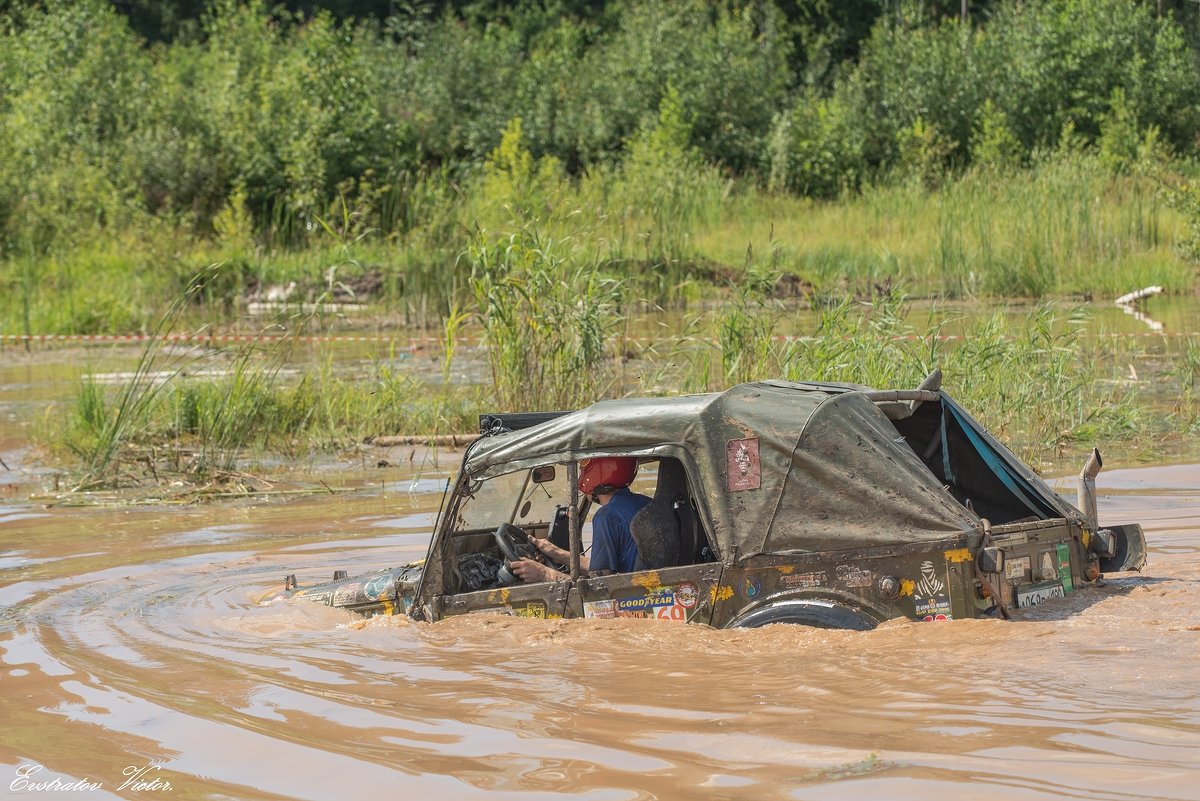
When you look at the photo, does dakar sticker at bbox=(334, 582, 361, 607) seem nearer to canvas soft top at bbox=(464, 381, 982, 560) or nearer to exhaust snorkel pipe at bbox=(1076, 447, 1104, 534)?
canvas soft top at bbox=(464, 381, 982, 560)

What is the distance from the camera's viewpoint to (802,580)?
6.26 m

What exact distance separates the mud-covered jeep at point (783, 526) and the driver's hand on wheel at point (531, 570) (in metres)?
0.09

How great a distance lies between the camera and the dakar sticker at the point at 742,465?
6.38 metres

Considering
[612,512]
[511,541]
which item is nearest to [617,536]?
[612,512]

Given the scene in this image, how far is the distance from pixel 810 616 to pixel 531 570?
57.2 inches

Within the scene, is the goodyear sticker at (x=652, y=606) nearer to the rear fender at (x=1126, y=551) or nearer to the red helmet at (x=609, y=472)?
the red helmet at (x=609, y=472)

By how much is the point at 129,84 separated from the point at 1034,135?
2336cm

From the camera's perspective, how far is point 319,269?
2478 cm

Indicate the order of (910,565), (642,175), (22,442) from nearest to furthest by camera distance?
1. (910,565)
2. (22,442)
3. (642,175)

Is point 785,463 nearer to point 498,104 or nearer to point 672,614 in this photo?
point 672,614

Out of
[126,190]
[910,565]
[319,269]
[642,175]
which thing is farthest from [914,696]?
[126,190]

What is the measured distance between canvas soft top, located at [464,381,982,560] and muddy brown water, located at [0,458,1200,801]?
0.42 metres

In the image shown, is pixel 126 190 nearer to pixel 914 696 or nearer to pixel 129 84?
pixel 129 84

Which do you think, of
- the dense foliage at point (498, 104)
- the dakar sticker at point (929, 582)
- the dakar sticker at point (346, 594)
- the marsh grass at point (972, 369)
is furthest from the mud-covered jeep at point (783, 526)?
the dense foliage at point (498, 104)
